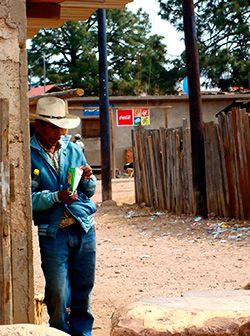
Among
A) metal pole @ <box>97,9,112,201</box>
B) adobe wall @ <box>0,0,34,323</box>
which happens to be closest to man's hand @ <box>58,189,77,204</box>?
adobe wall @ <box>0,0,34,323</box>

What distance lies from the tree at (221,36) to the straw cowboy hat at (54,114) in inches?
1043

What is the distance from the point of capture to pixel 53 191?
4.83m

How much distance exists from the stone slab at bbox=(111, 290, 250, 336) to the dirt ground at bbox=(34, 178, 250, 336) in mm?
1468

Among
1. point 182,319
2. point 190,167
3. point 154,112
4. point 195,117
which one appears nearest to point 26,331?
point 182,319

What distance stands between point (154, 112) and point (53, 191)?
75.7 feet

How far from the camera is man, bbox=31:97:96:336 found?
4762mm

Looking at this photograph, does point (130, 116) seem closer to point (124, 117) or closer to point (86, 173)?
point (124, 117)

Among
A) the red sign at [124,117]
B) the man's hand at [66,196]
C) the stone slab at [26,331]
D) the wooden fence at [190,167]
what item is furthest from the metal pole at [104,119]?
the stone slab at [26,331]

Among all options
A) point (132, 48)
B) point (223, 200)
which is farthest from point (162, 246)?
point (132, 48)

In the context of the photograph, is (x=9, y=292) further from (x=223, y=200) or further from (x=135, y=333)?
(x=223, y=200)

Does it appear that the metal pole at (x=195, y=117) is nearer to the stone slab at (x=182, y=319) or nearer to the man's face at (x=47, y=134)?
the man's face at (x=47, y=134)

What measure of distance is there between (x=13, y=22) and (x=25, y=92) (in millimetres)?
402

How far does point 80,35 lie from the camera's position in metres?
41.3

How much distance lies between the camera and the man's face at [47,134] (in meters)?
4.89
